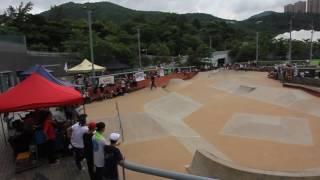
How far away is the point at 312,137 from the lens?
1733cm

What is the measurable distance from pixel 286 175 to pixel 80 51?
4349cm

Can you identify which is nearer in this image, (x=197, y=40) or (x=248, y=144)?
(x=248, y=144)

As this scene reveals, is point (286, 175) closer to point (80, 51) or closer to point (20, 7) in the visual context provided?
point (80, 51)

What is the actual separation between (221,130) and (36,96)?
10.4 meters

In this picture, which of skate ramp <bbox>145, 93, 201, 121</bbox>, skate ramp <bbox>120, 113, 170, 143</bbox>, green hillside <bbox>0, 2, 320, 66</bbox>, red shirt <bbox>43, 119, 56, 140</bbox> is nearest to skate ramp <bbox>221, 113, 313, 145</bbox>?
skate ramp <bbox>120, 113, 170, 143</bbox>

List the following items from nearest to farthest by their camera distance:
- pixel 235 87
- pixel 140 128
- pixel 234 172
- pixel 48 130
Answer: pixel 234 172
pixel 48 130
pixel 140 128
pixel 235 87

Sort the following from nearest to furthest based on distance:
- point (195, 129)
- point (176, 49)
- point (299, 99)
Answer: point (195, 129), point (299, 99), point (176, 49)

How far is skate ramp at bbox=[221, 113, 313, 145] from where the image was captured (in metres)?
17.3

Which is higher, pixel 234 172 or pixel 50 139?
pixel 50 139

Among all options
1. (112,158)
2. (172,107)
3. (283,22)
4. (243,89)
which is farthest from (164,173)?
(283,22)

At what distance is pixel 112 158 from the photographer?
6.68 m

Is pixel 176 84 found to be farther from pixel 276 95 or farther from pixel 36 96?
pixel 36 96

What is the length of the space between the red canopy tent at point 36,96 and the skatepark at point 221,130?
2.75 metres

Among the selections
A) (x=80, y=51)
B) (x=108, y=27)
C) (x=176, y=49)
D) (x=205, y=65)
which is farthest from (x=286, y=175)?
(x=176, y=49)
